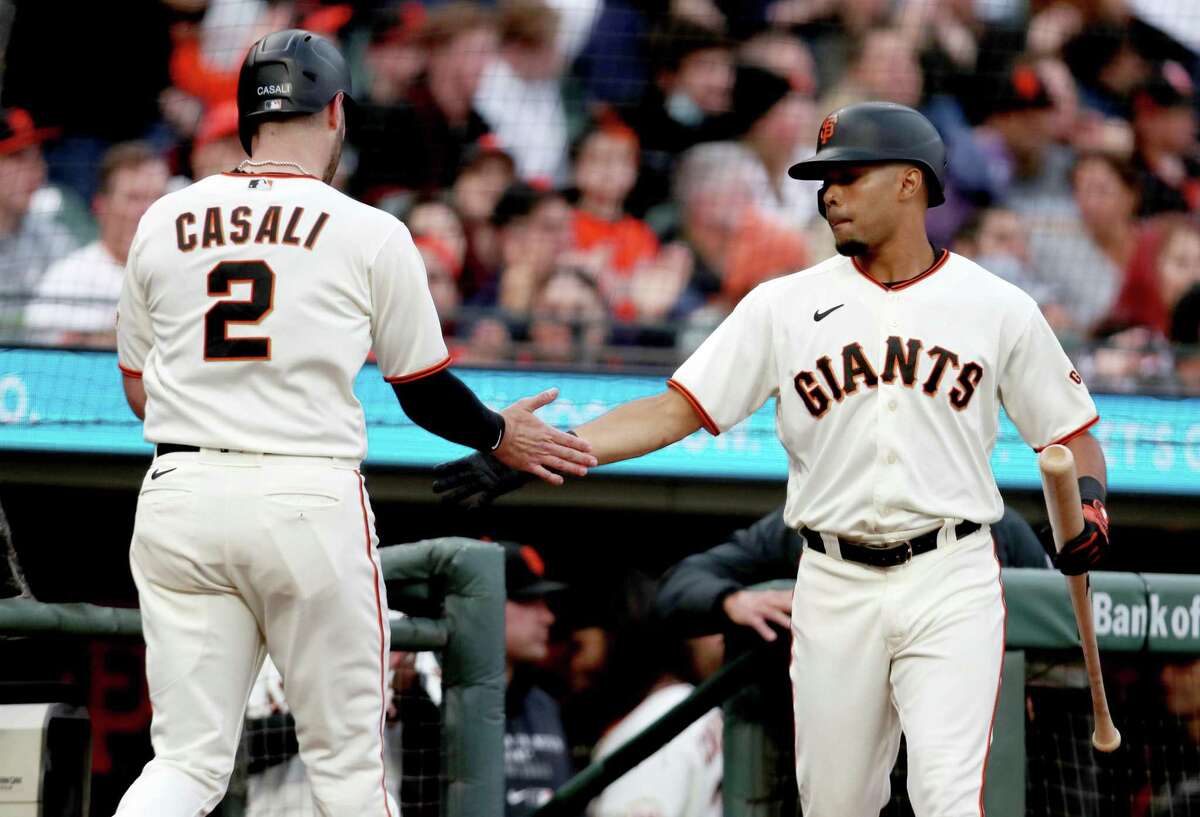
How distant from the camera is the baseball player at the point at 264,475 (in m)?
2.79

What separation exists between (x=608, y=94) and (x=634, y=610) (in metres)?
2.73

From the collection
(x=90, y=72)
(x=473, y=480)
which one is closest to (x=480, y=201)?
(x=90, y=72)

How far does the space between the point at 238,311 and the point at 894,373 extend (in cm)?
124

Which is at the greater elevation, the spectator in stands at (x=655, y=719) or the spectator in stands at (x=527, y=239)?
the spectator in stands at (x=527, y=239)

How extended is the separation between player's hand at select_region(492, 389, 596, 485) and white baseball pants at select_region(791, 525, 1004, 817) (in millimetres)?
528

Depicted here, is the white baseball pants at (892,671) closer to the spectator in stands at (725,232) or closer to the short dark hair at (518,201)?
the spectator in stands at (725,232)

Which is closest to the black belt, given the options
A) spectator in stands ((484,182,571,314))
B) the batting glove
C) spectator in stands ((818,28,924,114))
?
the batting glove

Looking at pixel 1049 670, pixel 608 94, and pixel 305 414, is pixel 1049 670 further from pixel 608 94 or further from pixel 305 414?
pixel 608 94

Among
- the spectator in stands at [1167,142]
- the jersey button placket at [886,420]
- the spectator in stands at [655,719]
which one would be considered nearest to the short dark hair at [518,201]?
the spectator in stands at [655,719]

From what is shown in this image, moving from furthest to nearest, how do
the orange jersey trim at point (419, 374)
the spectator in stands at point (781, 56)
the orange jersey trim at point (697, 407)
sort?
the spectator in stands at point (781, 56) → the orange jersey trim at point (697, 407) → the orange jersey trim at point (419, 374)

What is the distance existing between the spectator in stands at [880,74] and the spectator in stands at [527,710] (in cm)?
319

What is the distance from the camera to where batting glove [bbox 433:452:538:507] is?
10.8 ft

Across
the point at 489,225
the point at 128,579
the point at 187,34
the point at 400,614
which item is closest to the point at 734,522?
the point at 489,225

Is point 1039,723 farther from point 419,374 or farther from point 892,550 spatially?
point 419,374
